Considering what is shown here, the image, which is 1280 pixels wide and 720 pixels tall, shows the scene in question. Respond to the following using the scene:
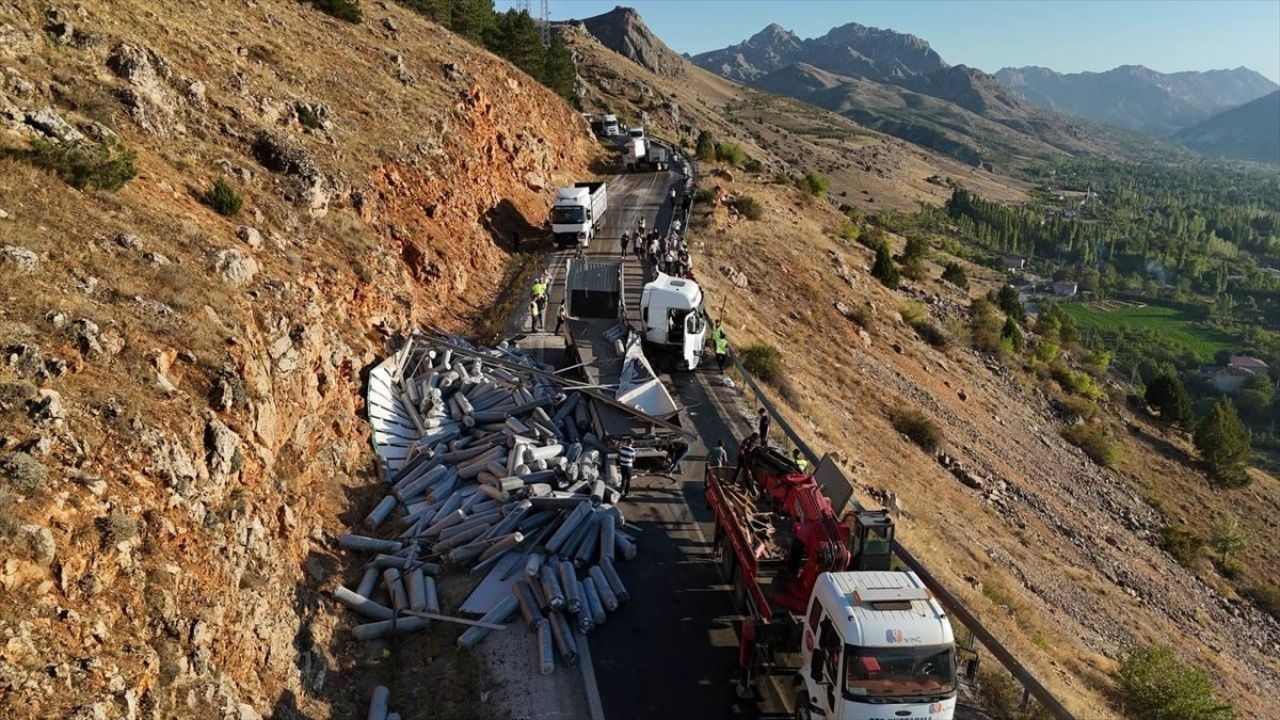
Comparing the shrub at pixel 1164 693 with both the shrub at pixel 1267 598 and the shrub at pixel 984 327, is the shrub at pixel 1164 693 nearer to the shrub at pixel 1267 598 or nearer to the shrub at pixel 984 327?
the shrub at pixel 1267 598

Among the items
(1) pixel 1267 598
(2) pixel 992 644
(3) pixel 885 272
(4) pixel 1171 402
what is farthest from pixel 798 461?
(4) pixel 1171 402

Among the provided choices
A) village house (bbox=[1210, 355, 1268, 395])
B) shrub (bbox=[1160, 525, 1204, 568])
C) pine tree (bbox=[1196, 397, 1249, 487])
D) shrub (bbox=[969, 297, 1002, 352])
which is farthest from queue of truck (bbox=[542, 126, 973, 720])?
village house (bbox=[1210, 355, 1268, 395])

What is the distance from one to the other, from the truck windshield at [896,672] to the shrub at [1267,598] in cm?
3710

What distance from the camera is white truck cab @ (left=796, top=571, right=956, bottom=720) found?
951 centimetres

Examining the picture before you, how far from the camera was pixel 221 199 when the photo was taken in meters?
19.0

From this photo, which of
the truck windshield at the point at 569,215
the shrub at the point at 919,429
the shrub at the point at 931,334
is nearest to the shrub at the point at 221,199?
the truck windshield at the point at 569,215

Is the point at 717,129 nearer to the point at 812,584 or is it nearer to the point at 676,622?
the point at 676,622

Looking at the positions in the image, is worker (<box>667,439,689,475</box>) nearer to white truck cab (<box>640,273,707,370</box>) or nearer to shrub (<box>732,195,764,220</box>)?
white truck cab (<box>640,273,707,370</box>)

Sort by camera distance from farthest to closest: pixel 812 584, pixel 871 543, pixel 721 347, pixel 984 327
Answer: pixel 984 327
pixel 721 347
pixel 812 584
pixel 871 543

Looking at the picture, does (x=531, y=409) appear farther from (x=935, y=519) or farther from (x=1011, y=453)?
(x=1011, y=453)

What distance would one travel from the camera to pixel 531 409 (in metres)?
20.2

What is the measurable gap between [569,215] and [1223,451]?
A: 47.6 metres

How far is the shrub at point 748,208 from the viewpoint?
162 ft

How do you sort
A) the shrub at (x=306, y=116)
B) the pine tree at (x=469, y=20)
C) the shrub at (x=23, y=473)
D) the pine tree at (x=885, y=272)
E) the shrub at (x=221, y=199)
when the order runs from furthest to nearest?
1. the pine tree at (x=885, y=272)
2. the pine tree at (x=469, y=20)
3. the shrub at (x=306, y=116)
4. the shrub at (x=221, y=199)
5. the shrub at (x=23, y=473)
